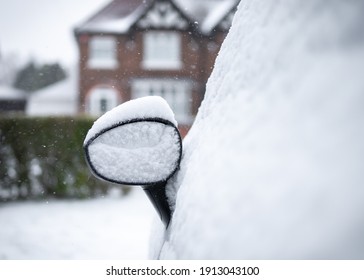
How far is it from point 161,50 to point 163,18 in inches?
61.2

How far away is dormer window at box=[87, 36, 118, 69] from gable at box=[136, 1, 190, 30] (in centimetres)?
171

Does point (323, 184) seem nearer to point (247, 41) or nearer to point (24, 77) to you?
point (247, 41)

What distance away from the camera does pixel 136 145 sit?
42.4 inches

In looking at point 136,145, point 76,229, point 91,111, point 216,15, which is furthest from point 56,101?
point 136,145

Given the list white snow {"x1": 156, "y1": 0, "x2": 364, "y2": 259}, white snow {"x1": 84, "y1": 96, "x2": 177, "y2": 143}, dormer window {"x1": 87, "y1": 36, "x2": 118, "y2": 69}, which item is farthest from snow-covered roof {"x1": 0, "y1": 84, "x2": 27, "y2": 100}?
white snow {"x1": 156, "y1": 0, "x2": 364, "y2": 259}

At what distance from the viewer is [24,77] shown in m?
45.2

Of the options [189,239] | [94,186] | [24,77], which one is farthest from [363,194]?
[24,77]

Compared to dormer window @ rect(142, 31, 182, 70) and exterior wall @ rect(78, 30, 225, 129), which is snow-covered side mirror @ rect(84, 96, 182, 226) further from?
dormer window @ rect(142, 31, 182, 70)

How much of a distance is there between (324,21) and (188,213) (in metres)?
0.47

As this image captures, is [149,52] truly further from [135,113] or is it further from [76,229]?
[135,113]

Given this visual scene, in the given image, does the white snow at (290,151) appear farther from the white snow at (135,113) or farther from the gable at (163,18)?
the gable at (163,18)

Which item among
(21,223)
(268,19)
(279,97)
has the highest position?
(268,19)

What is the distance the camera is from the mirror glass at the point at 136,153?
1039 mm

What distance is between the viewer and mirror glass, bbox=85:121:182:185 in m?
1.04
